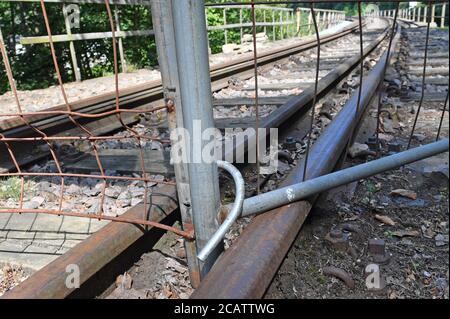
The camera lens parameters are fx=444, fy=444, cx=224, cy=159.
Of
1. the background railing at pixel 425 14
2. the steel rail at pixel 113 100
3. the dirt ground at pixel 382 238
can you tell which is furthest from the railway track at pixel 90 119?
the background railing at pixel 425 14

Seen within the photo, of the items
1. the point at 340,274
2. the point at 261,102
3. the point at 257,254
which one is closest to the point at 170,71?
the point at 257,254

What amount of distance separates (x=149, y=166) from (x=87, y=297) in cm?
132

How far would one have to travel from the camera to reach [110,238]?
1.57 m

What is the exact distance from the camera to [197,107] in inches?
53.1

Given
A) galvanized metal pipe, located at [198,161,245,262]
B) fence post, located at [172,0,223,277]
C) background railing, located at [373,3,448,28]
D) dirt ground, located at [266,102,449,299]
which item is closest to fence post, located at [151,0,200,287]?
fence post, located at [172,0,223,277]

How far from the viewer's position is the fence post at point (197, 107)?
49.6 inches

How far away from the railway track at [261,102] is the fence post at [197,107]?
0.34 metres

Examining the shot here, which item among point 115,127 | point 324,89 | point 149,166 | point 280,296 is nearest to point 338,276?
point 280,296

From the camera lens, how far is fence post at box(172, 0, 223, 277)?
49.6 inches

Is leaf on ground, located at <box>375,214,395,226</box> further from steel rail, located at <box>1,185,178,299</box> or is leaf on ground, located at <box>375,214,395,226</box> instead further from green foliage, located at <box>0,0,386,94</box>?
green foliage, located at <box>0,0,386,94</box>

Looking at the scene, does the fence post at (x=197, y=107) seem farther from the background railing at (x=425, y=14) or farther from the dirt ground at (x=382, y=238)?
the background railing at (x=425, y=14)

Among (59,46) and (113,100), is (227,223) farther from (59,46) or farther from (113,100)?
(59,46)

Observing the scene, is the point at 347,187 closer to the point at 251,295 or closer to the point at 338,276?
the point at 338,276

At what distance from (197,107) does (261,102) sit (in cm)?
349
